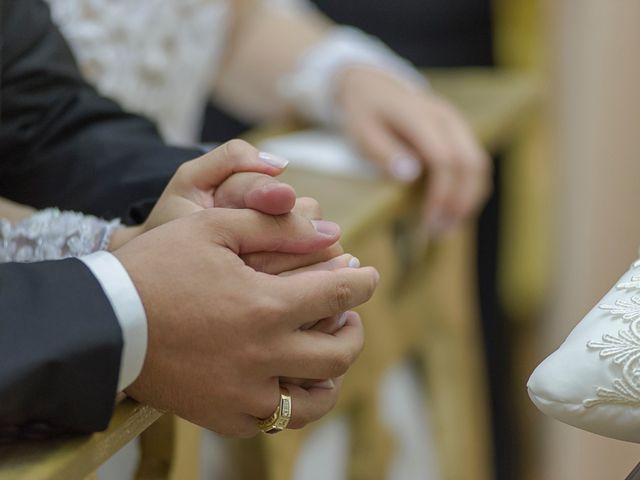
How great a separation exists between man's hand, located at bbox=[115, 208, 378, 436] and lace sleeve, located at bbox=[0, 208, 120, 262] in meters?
0.11

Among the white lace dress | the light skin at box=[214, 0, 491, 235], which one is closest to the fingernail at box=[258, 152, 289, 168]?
the white lace dress

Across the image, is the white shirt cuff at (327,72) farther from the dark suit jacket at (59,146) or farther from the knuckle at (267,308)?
the knuckle at (267,308)

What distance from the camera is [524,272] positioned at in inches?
75.7

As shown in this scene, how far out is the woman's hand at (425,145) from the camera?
3.86ft

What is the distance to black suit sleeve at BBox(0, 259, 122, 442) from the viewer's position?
0.49 metres

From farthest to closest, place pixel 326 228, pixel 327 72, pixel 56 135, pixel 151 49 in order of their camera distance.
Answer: pixel 327 72 → pixel 151 49 → pixel 56 135 → pixel 326 228

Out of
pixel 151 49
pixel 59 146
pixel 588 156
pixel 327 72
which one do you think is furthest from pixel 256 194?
pixel 588 156

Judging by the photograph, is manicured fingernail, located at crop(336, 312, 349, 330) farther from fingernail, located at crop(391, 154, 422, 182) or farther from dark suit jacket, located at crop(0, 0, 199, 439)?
fingernail, located at crop(391, 154, 422, 182)

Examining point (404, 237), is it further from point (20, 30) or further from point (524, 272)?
point (524, 272)

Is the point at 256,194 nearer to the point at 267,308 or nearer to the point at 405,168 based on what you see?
the point at 267,308

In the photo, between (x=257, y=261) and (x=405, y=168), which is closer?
(x=257, y=261)

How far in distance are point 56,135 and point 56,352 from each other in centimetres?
29

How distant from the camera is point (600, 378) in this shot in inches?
19.8

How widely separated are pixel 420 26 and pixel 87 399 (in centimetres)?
146
